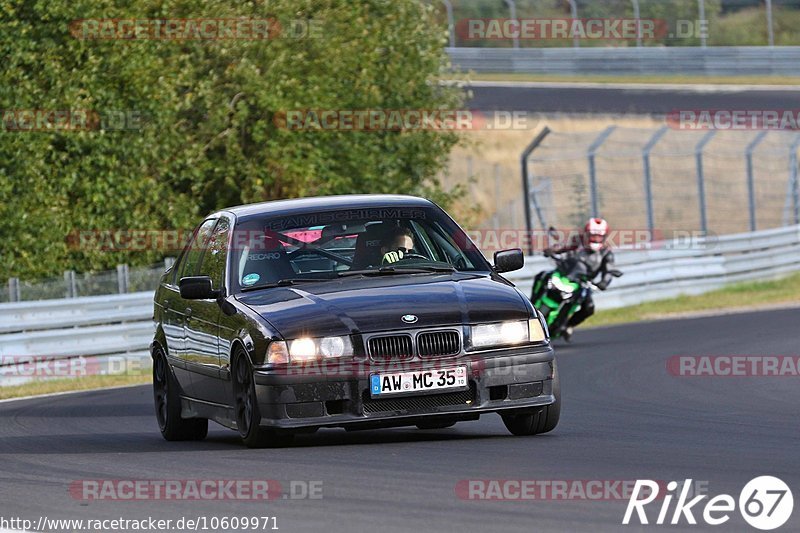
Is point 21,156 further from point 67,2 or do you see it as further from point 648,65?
point 648,65

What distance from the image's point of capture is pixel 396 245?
1053 cm

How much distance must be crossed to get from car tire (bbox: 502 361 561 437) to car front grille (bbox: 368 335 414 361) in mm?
842

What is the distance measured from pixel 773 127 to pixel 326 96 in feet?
46.4

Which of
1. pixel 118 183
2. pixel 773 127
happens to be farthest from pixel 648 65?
pixel 118 183

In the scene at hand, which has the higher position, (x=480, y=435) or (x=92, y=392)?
(x=480, y=435)

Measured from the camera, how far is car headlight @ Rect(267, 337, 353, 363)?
30.5 ft

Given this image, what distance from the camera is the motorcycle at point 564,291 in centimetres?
1980

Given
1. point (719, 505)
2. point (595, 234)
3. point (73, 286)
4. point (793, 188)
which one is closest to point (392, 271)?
point (719, 505)

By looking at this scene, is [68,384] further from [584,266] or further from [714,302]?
[714,302]

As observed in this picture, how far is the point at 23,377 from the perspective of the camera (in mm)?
19094

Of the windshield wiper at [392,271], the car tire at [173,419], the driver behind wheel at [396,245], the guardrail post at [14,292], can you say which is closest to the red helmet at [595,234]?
the guardrail post at [14,292]

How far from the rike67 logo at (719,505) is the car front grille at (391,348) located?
215cm

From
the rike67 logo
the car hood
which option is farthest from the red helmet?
the rike67 logo

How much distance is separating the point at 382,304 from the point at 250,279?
3.98 ft
